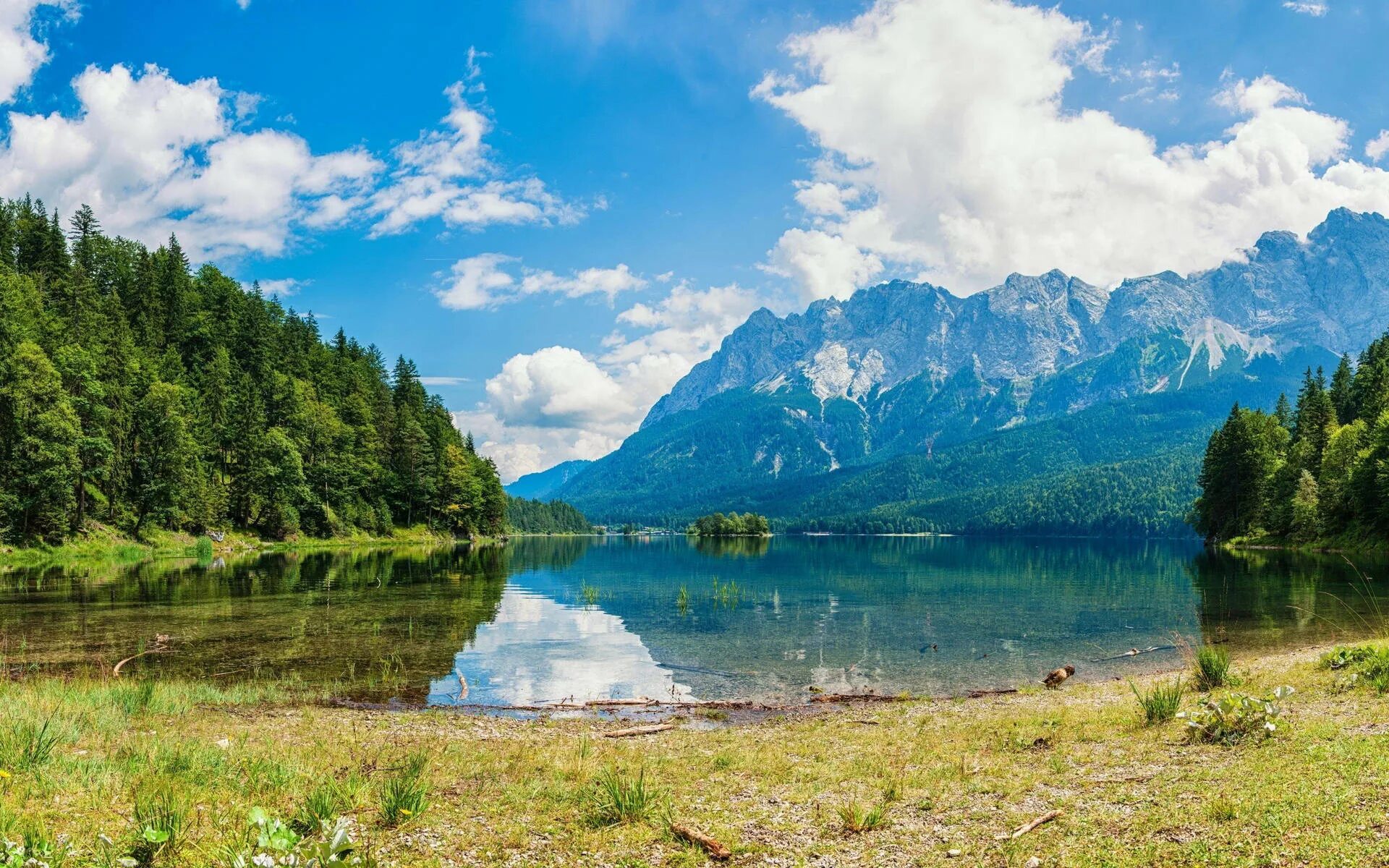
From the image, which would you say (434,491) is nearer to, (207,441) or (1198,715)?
(207,441)

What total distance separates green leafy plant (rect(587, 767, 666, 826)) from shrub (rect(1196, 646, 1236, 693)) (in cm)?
1623

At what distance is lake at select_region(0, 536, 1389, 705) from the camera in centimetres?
2744

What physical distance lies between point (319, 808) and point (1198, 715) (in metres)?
15.5

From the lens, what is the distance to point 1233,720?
45.6 ft

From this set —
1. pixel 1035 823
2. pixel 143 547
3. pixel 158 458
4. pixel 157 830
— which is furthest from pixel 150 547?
pixel 1035 823

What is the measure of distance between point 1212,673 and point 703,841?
16.9 metres

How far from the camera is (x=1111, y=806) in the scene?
427 inches

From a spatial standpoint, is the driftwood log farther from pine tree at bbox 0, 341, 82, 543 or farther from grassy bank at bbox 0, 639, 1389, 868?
pine tree at bbox 0, 341, 82, 543

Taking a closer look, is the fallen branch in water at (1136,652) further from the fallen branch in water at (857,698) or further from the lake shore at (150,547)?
the lake shore at (150,547)

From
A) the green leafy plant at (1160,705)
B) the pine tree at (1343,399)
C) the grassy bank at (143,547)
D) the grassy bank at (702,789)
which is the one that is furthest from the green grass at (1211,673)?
the pine tree at (1343,399)

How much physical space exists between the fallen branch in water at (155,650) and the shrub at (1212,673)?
31521 millimetres

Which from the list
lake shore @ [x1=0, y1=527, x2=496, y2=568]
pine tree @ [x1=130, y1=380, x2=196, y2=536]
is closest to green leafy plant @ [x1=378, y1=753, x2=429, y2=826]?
lake shore @ [x1=0, y1=527, x2=496, y2=568]

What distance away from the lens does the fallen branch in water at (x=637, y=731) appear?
19.0 metres

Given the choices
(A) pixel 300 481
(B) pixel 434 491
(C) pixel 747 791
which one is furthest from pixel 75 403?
(C) pixel 747 791
